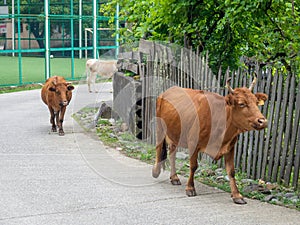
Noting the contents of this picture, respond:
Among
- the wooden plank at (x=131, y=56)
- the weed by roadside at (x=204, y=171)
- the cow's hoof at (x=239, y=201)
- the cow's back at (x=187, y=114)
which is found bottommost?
the weed by roadside at (x=204, y=171)

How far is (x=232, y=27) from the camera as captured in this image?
10750 millimetres

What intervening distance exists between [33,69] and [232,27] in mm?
21847

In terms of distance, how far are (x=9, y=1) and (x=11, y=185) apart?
→ 22979 mm

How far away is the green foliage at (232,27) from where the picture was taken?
9609mm

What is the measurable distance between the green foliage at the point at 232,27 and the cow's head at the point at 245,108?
2233 mm

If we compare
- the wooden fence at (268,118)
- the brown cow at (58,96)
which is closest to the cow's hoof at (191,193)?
the wooden fence at (268,118)

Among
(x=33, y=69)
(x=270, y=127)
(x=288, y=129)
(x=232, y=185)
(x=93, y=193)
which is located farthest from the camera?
(x=33, y=69)

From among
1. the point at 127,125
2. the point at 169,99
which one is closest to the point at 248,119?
the point at 169,99

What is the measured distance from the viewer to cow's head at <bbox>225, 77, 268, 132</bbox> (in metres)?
7.21

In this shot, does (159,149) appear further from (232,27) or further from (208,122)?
(232,27)

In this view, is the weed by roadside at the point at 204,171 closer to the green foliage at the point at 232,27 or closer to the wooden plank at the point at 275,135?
the wooden plank at the point at 275,135

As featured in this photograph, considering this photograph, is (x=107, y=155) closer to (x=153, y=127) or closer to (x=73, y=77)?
(x=153, y=127)

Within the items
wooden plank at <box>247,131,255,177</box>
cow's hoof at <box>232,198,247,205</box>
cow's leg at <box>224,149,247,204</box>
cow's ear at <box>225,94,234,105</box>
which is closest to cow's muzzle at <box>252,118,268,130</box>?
cow's ear at <box>225,94,234,105</box>

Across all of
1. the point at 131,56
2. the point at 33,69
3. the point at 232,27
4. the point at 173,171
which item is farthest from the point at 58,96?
the point at 33,69
